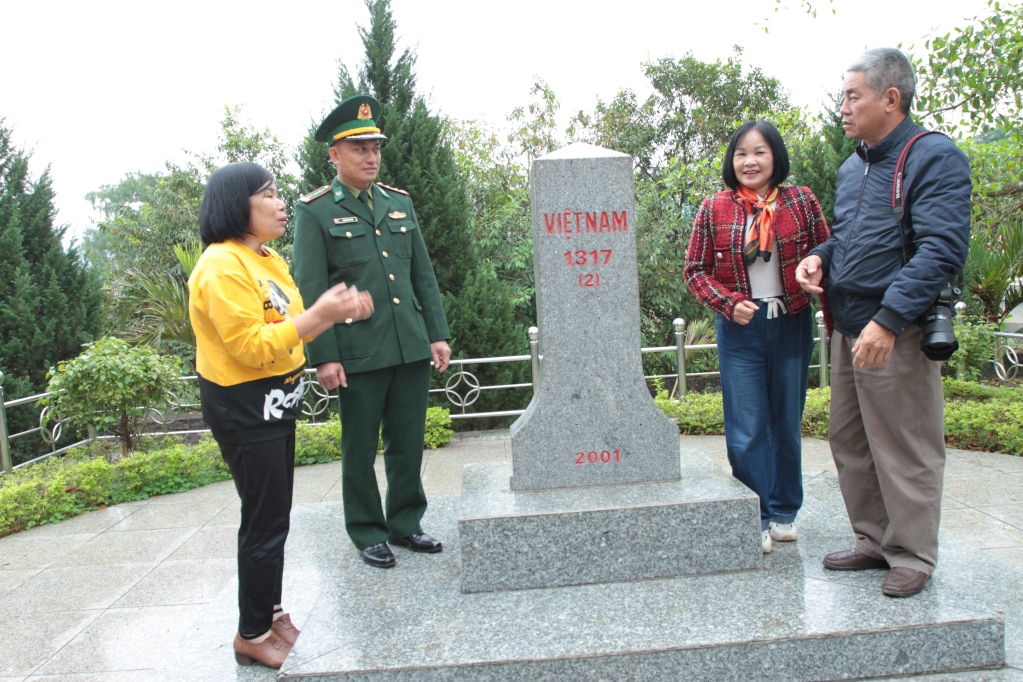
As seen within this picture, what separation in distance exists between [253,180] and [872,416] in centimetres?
232

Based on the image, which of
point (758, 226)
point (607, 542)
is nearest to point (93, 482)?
point (607, 542)

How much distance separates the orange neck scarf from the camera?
10.2ft

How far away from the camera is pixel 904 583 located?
271 cm

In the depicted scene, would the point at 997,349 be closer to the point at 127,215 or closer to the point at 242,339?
the point at 242,339

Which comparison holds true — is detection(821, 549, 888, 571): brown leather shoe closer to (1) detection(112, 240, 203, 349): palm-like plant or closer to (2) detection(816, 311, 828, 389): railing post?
(2) detection(816, 311, 828, 389): railing post

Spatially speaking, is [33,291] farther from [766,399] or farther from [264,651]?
[766,399]

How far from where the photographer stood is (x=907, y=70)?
108 inches

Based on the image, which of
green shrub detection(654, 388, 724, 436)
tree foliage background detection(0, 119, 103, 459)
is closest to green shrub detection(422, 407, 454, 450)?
green shrub detection(654, 388, 724, 436)

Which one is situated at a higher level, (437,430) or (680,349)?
(680,349)

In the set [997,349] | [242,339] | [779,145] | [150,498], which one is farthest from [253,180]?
[997,349]

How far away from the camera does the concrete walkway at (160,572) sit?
3.09 metres

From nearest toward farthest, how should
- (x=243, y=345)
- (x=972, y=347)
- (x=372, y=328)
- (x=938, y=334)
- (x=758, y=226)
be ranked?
(x=243, y=345)
(x=938, y=334)
(x=758, y=226)
(x=372, y=328)
(x=972, y=347)

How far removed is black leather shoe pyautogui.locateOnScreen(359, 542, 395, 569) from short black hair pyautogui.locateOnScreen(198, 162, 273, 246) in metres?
1.57

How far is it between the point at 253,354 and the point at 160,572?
7.73 feet
